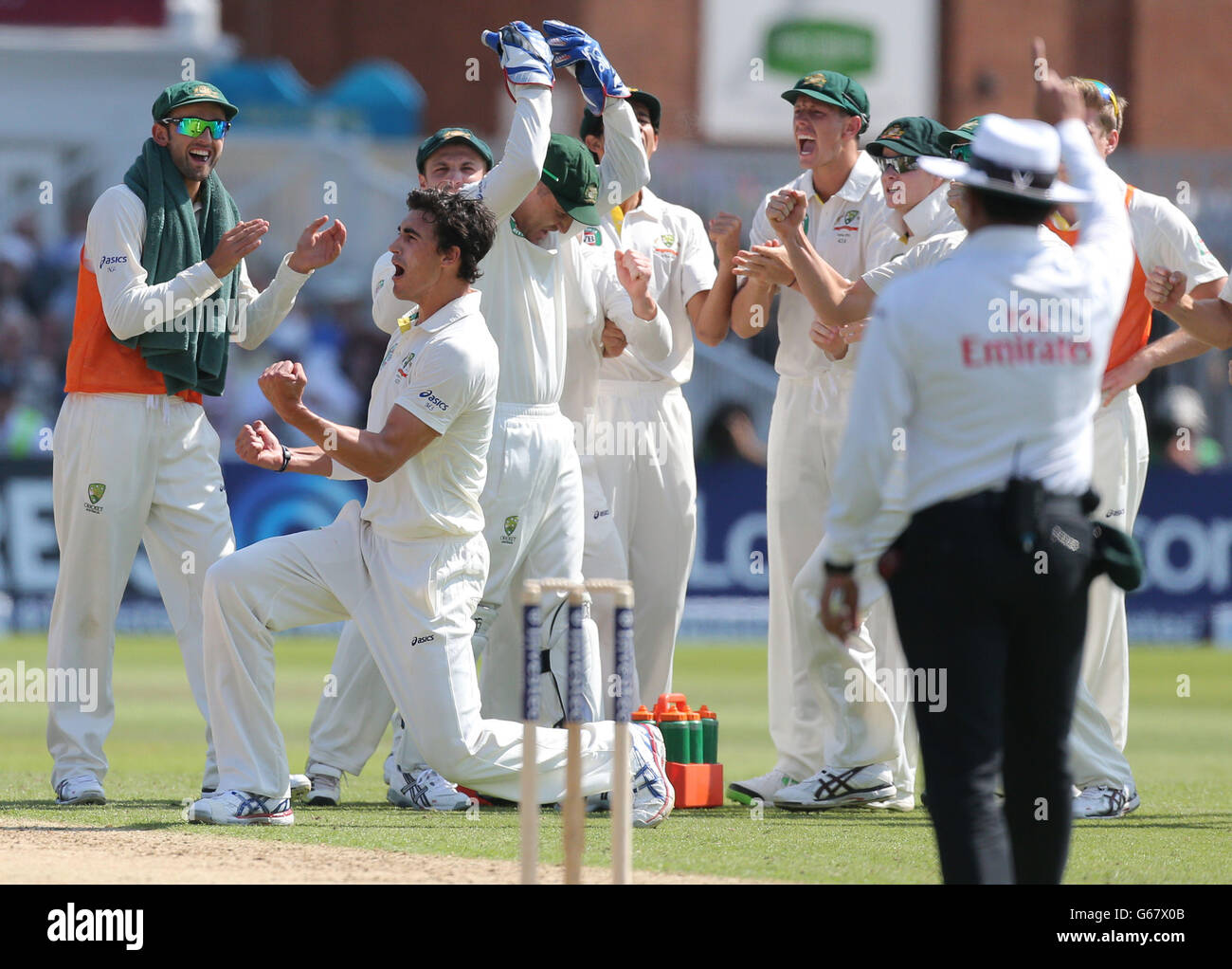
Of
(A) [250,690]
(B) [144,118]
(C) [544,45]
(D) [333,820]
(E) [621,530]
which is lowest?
(D) [333,820]

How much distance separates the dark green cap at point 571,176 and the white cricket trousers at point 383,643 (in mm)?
1532

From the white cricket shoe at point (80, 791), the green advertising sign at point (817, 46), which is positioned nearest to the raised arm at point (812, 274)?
the white cricket shoe at point (80, 791)

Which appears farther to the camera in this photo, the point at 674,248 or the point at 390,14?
the point at 390,14

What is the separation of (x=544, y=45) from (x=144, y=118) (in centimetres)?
1993

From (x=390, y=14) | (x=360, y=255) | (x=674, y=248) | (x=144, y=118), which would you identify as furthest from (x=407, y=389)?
(x=390, y=14)

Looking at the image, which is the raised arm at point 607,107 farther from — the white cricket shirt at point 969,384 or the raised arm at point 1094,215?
the white cricket shirt at point 969,384

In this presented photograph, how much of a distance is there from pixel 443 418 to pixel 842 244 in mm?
2351

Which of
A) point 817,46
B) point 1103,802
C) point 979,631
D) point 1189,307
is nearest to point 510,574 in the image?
point 1103,802

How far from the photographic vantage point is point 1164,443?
1844 centimetres

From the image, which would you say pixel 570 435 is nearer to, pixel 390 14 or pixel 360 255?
pixel 360 255

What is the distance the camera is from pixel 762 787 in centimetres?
834

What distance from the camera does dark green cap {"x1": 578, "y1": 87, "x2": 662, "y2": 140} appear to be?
28.9 ft
